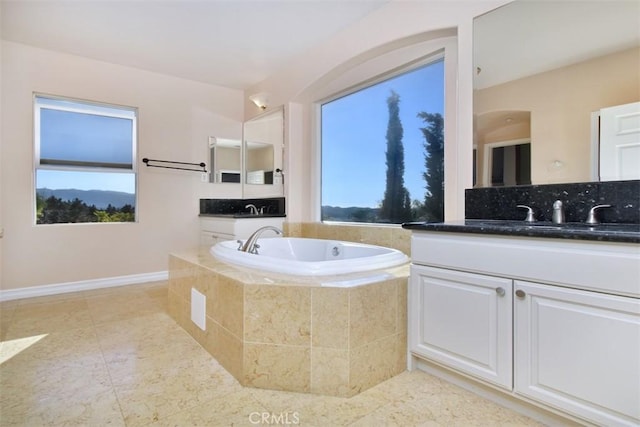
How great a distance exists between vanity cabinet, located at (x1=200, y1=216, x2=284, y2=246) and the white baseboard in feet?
2.13

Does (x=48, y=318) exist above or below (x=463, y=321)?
below

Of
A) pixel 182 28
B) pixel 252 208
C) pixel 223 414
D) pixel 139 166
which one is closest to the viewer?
pixel 223 414

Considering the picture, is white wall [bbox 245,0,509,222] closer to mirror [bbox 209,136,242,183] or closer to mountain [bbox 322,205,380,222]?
mountain [bbox 322,205,380,222]

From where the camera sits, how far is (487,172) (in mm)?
1954

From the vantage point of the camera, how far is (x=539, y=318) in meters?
1.25

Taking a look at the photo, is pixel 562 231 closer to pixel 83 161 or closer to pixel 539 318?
pixel 539 318

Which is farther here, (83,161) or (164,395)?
(83,161)

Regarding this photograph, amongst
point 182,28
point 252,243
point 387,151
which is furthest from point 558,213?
point 182,28

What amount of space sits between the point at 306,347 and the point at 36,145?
3293 mm

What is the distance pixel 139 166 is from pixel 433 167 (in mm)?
3015

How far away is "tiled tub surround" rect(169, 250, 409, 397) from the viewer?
149 centimetres

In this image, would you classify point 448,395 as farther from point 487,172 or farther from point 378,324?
point 487,172

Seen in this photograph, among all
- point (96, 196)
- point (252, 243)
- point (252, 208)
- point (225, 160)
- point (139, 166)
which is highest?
point (225, 160)

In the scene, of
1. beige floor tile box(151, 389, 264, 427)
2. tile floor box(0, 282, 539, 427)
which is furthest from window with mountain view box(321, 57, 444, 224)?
beige floor tile box(151, 389, 264, 427)
